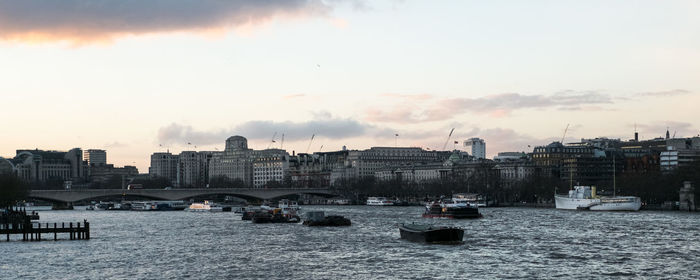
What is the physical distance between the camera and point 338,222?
122750 millimetres

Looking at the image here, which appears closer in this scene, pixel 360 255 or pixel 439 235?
pixel 360 255

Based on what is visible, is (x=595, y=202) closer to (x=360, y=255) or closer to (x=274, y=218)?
(x=274, y=218)

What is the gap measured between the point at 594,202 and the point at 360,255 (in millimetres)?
112447

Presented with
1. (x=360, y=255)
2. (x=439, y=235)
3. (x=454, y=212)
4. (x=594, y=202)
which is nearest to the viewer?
(x=360, y=255)

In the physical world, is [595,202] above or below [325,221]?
above

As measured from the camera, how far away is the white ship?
17475 centimetres

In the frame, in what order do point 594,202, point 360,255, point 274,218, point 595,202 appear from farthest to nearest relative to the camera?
1. point 594,202
2. point 595,202
3. point 274,218
4. point 360,255

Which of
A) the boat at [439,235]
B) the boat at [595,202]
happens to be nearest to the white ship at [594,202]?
the boat at [595,202]

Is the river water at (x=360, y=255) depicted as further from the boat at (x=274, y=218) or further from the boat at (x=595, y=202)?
the boat at (x=595, y=202)

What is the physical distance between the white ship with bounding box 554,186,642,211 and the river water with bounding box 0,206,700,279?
6476 centimetres

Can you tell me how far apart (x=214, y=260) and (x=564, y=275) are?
26.3 meters

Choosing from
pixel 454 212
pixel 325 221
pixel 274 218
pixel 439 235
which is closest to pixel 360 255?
pixel 439 235

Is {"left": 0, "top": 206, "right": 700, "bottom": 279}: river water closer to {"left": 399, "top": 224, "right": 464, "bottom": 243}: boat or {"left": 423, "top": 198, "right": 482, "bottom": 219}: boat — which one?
{"left": 399, "top": 224, "right": 464, "bottom": 243}: boat

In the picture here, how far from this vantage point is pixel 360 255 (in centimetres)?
7656
